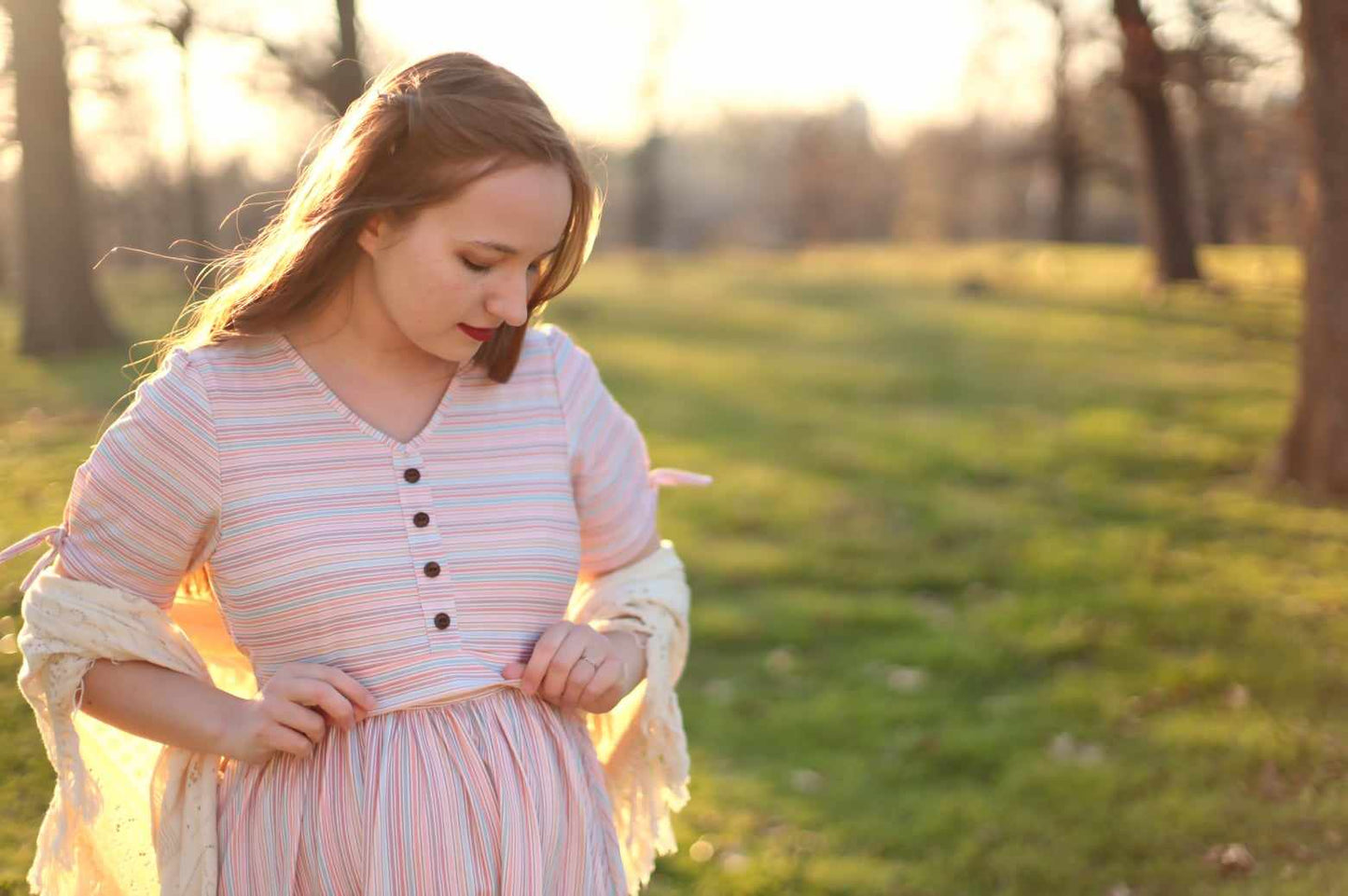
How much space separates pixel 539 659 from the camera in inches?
75.4

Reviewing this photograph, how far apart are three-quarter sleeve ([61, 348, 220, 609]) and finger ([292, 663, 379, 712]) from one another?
0.25m

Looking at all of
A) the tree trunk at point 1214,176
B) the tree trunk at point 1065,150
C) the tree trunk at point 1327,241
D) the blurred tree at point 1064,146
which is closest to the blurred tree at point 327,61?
the tree trunk at point 1327,241

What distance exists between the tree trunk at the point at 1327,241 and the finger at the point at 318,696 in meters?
6.77

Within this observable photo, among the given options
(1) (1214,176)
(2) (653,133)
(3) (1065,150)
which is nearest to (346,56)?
(1) (1214,176)

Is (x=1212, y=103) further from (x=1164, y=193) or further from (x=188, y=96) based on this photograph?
(x=188, y=96)

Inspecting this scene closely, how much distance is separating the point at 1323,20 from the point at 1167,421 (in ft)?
13.6

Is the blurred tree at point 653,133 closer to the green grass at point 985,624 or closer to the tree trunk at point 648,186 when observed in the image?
the tree trunk at point 648,186

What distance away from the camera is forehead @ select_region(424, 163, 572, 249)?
1.78m

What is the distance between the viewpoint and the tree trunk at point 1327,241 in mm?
6832

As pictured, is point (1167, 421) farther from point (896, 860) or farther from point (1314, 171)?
point (896, 860)

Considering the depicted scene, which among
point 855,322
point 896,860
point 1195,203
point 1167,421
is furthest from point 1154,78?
point 1195,203

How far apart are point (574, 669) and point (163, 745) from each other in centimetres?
66

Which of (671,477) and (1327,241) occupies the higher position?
(1327,241)

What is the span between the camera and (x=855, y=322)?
19.0 meters
